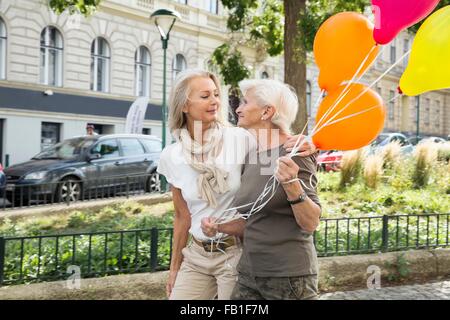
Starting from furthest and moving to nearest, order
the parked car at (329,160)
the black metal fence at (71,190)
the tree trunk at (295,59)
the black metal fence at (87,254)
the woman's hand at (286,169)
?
the parked car at (329,160), the tree trunk at (295,59), the black metal fence at (71,190), the black metal fence at (87,254), the woman's hand at (286,169)

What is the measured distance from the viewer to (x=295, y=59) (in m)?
9.03

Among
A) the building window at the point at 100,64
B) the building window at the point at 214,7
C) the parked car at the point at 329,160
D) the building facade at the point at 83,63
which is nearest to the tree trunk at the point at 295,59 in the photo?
the parked car at the point at 329,160

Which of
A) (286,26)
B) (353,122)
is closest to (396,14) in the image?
(353,122)

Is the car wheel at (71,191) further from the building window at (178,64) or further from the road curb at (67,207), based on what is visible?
the building window at (178,64)

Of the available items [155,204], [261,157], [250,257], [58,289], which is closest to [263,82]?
[261,157]

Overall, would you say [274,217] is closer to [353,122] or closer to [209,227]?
[209,227]

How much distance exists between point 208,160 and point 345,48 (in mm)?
887

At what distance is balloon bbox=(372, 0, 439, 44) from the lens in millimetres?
2562

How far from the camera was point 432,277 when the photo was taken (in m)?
5.93

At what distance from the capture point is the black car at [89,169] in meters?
9.52

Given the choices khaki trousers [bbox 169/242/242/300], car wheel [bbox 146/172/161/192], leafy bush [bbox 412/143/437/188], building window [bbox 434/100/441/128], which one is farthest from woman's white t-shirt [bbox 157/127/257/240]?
building window [bbox 434/100/441/128]

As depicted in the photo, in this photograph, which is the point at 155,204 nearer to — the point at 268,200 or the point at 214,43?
the point at 268,200

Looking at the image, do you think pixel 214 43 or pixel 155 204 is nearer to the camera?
pixel 155 204

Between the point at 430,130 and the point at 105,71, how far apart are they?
3441 cm
